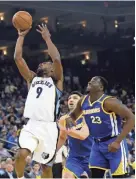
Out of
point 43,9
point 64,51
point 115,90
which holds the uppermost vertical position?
point 43,9

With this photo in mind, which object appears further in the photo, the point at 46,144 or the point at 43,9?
the point at 43,9

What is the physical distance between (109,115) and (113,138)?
1.05 feet

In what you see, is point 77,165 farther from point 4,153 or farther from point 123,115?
point 4,153

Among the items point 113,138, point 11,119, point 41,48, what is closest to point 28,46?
point 41,48

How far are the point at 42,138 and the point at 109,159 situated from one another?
918mm

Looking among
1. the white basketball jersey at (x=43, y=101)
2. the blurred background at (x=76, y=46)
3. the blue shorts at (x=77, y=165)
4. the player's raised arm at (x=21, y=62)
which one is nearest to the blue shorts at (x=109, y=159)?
the white basketball jersey at (x=43, y=101)

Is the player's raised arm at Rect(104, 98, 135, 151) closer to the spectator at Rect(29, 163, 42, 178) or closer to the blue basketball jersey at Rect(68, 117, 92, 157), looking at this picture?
the blue basketball jersey at Rect(68, 117, 92, 157)

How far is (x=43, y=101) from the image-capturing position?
610 centimetres

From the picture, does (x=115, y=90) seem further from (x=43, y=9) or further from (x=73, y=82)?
(x=43, y=9)

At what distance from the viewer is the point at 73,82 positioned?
2564 centimetres

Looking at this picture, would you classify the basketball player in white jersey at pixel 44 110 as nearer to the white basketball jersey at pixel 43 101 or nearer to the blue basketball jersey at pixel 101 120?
the white basketball jersey at pixel 43 101

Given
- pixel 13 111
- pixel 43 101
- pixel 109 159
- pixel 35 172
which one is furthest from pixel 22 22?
pixel 13 111

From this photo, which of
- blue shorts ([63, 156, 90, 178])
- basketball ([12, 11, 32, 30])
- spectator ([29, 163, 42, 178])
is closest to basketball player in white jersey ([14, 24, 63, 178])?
basketball ([12, 11, 32, 30])

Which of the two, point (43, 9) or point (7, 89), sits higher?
point (43, 9)
